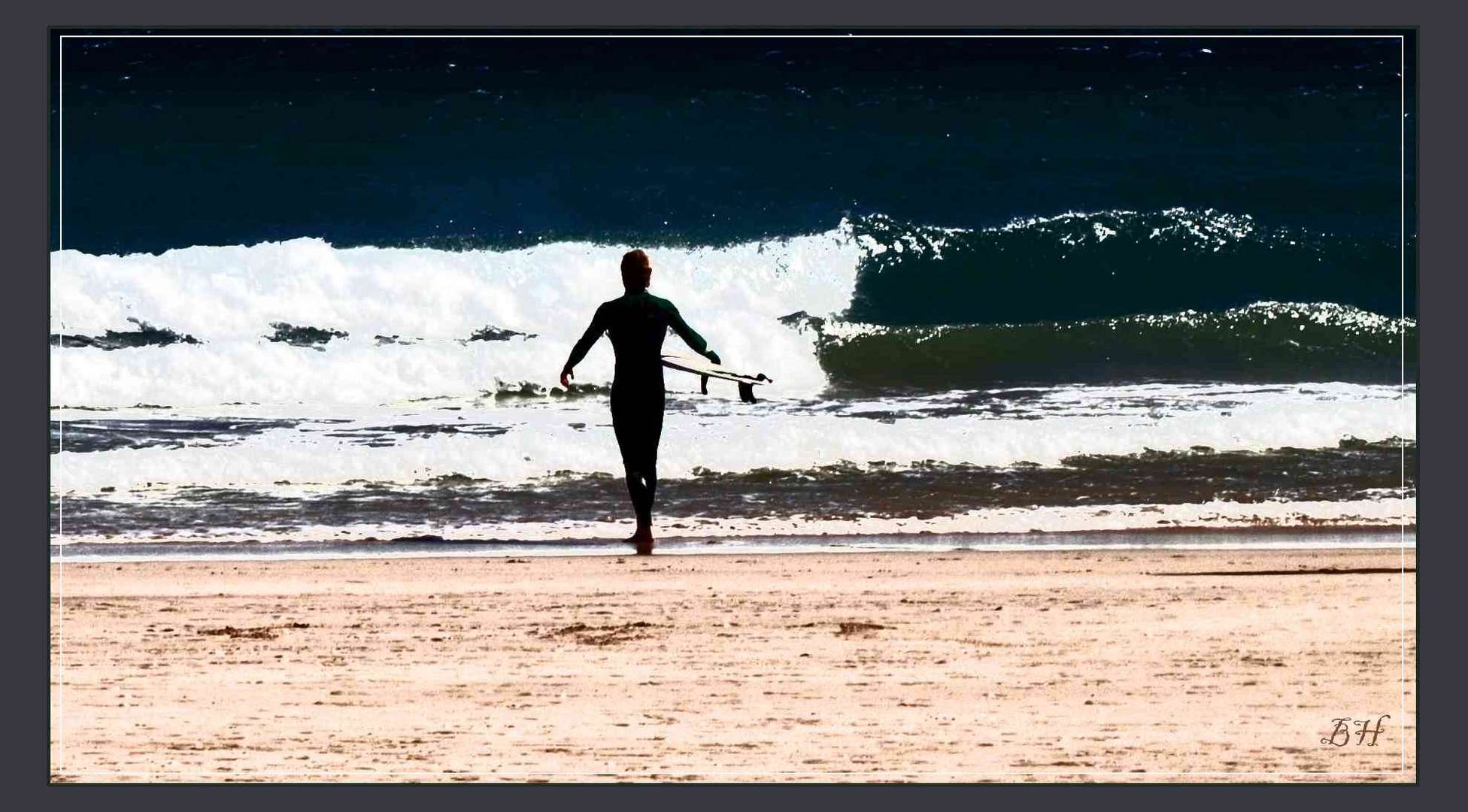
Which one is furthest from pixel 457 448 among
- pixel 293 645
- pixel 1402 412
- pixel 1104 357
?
pixel 1402 412

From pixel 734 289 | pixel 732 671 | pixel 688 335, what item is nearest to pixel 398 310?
pixel 734 289

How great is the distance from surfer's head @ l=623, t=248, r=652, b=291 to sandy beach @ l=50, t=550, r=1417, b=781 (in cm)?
98

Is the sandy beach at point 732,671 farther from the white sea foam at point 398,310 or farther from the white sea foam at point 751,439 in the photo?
the white sea foam at point 398,310

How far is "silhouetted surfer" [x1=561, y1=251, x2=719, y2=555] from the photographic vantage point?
19.9 feet

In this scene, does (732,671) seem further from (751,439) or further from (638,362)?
(751,439)

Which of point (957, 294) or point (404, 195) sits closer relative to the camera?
point (404, 195)

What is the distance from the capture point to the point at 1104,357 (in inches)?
288

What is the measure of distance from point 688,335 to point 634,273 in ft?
0.99

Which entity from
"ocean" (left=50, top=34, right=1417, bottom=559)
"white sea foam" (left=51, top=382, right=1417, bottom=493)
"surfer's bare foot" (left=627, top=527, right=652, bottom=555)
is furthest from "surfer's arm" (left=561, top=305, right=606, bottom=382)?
"surfer's bare foot" (left=627, top=527, right=652, bottom=555)

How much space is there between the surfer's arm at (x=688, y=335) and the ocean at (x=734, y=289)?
434mm

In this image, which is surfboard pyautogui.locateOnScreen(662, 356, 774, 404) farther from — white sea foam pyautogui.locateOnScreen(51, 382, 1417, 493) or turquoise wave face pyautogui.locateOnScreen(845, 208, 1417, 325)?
turquoise wave face pyautogui.locateOnScreen(845, 208, 1417, 325)

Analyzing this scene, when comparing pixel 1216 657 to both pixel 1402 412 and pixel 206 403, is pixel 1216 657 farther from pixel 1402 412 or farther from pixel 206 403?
pixel 206 403

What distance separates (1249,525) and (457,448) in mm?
3078

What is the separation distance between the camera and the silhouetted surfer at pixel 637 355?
239 inches
